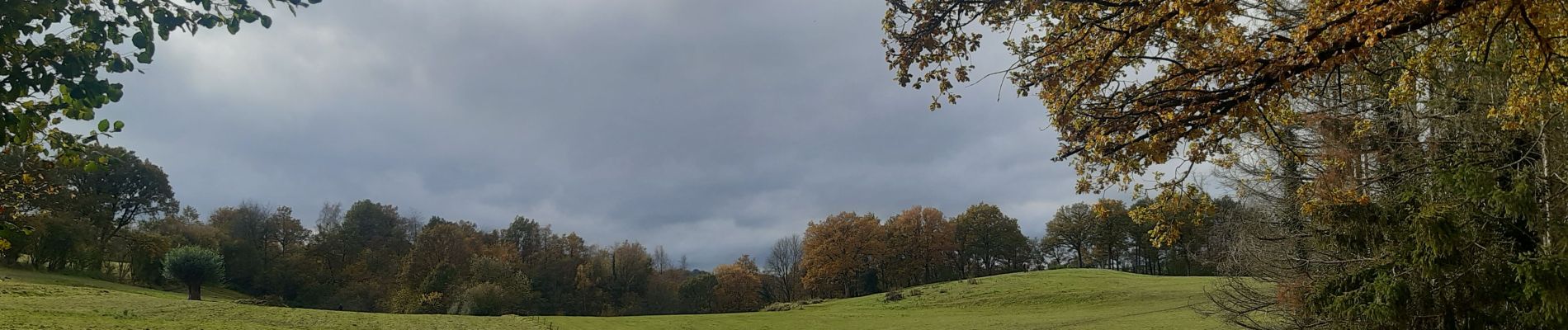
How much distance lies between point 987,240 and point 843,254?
1725 centimetres

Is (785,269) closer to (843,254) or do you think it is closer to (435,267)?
(843,254)

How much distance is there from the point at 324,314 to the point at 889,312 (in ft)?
87.4

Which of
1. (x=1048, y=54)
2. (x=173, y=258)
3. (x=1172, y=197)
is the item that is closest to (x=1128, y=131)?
(x=1048, y=54)

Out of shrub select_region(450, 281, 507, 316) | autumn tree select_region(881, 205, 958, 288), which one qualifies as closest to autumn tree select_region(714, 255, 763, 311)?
autumn tree select_region(881, 205, 958, 288)

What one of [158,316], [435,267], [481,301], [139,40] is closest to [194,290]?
[481,301]

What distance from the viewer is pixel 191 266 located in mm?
30922

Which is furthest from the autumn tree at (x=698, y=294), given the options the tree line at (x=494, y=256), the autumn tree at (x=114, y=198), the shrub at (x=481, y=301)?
the autumn tree at (x=114, y=198)

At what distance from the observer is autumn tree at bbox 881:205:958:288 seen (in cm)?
6359

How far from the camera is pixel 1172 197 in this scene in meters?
5.70

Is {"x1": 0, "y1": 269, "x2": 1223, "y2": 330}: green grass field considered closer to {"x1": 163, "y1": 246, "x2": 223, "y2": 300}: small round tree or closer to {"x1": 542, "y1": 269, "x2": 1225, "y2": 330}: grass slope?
{"x1": 542, "y1": 269, "x2": 1225, "y2": 330}: grass slope

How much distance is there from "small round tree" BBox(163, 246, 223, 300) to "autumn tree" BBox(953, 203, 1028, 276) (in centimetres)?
5671

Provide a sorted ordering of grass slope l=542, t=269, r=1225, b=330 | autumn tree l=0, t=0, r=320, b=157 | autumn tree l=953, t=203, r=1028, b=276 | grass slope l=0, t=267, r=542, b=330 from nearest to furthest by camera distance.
Answer: autumn tree l=0, t=0, r=320, b=157
grass slope l=0, t=267, r=542, b=330
grass slope l=542, t=269, r=1225, b=330
autumn tree l=953, t=203, r=1028, b=276

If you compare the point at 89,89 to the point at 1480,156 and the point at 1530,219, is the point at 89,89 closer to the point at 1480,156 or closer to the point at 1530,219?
the point at 1530,219

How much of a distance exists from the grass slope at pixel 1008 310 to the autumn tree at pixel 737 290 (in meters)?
16.4
